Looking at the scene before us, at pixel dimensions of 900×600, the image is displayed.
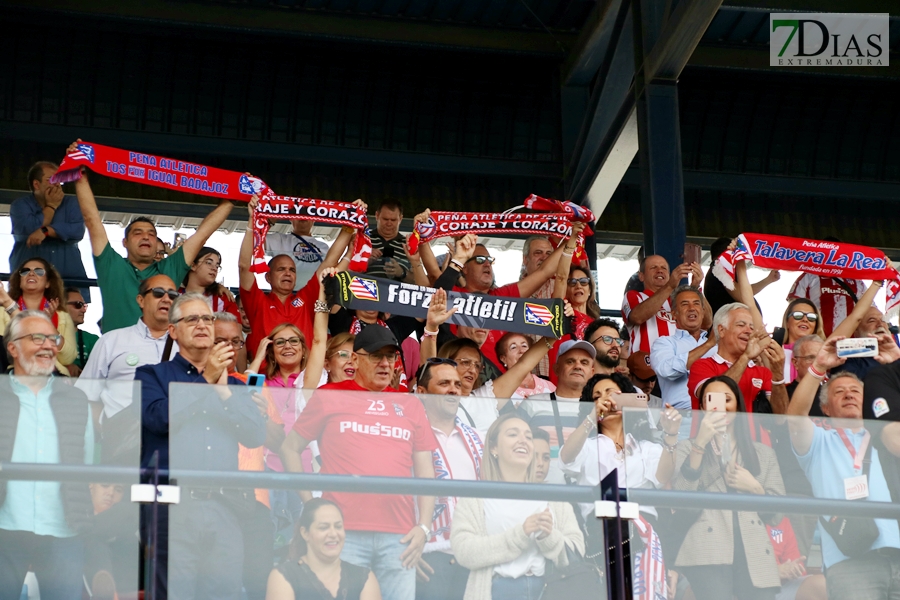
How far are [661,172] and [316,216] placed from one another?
11.1 feet

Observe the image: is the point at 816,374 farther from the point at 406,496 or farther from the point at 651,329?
the point at 406,496

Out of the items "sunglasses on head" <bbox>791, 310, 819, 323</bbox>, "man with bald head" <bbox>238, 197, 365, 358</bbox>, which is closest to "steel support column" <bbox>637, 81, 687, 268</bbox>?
"sunglasses on head" <bbox>791, 310, 819, 323</bbox>

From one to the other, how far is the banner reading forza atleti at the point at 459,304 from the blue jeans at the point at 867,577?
9.93ft

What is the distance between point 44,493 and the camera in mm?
4949

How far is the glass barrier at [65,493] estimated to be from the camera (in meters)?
4.89

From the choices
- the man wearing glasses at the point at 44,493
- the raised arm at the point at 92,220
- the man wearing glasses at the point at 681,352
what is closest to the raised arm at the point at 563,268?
the man wearing glasses at the point at 681,352

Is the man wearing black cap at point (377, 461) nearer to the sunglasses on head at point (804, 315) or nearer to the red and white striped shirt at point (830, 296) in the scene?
the sunglasses on head at point (804, 315)

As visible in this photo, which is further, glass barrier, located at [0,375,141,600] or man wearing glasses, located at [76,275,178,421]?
man wearing glasses, located at [76,275,178,421]

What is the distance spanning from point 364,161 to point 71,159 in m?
4.99

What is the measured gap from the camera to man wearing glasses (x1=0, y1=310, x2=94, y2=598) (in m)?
4.89

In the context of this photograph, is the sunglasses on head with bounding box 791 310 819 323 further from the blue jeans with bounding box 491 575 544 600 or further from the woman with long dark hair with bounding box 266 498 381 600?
the woman with long dark hair with bounding box 266 498 381 600

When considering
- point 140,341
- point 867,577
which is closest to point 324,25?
point 140,341

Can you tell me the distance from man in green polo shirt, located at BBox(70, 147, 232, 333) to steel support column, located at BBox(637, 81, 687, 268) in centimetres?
422

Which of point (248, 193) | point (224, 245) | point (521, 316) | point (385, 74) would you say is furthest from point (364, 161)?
point (521, 316)
